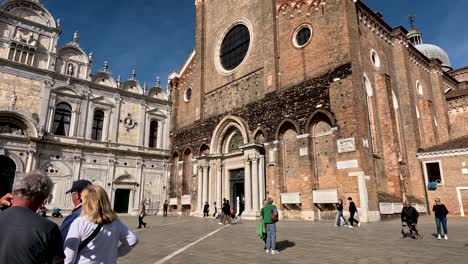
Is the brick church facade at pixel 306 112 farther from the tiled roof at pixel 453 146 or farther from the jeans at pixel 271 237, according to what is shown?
the jeans at pixel 271 237

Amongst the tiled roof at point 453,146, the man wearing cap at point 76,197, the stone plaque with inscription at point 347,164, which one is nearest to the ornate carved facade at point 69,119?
the stone plaque with inscription at point 347,164

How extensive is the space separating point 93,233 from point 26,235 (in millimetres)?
557

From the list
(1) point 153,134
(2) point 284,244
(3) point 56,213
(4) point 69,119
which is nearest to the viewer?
(2) point 284,244

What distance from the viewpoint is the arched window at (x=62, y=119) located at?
2270 centimetres

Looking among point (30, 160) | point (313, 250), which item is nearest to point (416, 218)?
point (313, 250)

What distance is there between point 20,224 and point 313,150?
47.0 ft

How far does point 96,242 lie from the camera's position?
2504 mm

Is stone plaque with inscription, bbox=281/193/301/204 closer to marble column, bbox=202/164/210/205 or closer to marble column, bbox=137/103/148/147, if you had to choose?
marble column, bbox=202/164/210/205

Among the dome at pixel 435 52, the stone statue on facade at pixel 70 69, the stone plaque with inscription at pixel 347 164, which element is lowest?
the stone plaque with inscription at pixel 347 164

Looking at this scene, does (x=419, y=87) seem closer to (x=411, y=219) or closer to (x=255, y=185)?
(x=255, y=185)

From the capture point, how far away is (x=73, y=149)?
74.5ft

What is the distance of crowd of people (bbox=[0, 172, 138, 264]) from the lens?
77.4 inches

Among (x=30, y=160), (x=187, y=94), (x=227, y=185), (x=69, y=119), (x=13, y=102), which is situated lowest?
(x=227, y=185)

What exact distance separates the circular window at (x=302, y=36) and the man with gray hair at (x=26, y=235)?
16499 millimetres
